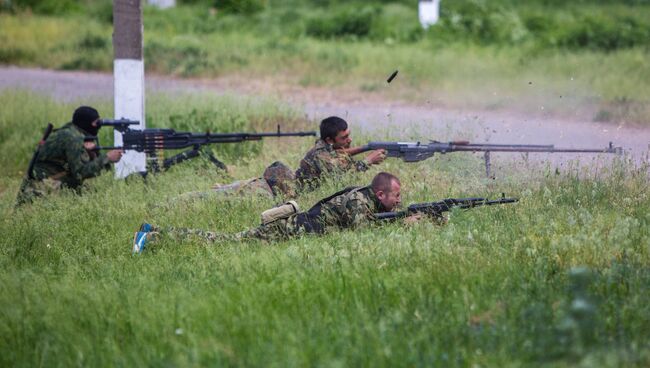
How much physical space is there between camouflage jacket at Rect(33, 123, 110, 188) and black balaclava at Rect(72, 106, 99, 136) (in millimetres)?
82

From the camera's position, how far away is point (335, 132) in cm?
979

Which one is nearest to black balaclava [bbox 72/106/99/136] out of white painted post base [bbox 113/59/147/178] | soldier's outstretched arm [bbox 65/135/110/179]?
soldier's outstretched arm [bbox 65/135/110/179]

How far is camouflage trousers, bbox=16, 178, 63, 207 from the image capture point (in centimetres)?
1067

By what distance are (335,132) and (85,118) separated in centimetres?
311

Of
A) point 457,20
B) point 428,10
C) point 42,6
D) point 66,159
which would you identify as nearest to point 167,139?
point 66,159

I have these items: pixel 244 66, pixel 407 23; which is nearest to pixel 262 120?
pixel 244 66

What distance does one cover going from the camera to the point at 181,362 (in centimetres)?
473

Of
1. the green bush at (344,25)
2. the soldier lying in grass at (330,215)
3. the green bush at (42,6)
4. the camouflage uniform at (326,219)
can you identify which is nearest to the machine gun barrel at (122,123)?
the soldier lying in grass at (330,215)

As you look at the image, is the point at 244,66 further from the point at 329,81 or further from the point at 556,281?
the point at 556,281

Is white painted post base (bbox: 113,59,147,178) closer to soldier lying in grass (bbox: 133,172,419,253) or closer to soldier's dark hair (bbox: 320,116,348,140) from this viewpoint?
soldier's dark hair (bbox: 320,116,348,140)

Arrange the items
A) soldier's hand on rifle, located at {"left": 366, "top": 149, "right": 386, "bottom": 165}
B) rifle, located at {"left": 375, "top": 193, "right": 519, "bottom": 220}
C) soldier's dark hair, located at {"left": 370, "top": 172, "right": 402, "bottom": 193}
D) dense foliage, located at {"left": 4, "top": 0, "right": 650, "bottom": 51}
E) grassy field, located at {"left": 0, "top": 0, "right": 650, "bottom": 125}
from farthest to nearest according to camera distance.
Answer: dense foliage, located at {"left": 4, "top": 0, "right": 650, "bottom": 51}
grassy field, located at {"left": 0, "top": 0, "right": 650, "bottom": 125}
soldier's hand on rifle, located at {"left": 366, "top": 149, "right": 386, "bottom": 165}
soldier's dark hair, located at {"left": 370, "top": 172, "right": 402, "bottom": 193}
rifle, located at {"left": 375, "top": 193, "right": 519, "bottom": 220}

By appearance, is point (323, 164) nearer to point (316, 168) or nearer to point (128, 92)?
point (316, 168)

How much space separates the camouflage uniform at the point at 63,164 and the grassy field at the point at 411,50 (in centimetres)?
702

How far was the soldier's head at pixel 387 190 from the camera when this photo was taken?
25.7 feet
